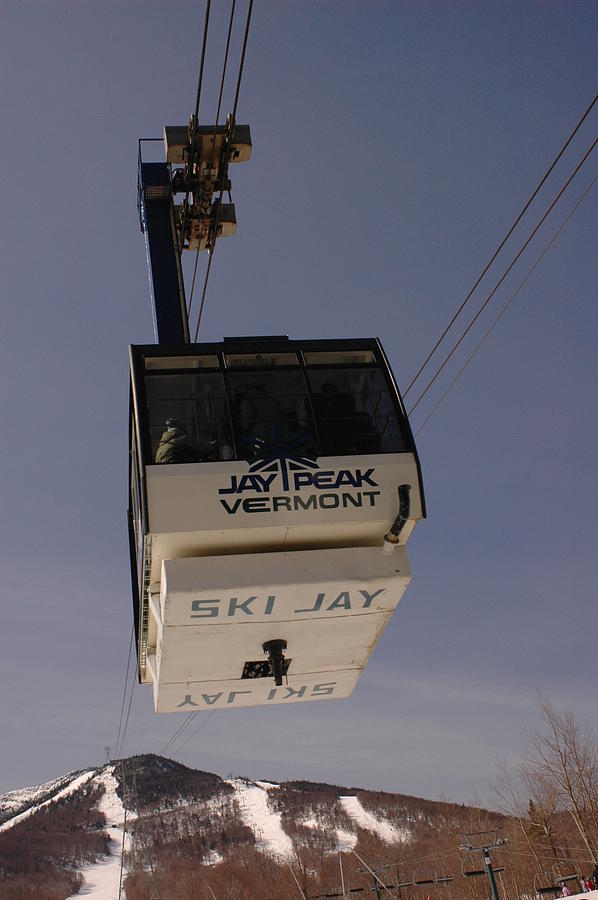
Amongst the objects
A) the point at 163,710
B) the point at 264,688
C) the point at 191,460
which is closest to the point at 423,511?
the point at 191,460

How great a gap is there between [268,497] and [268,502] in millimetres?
42

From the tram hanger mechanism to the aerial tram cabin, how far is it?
0.01 meters

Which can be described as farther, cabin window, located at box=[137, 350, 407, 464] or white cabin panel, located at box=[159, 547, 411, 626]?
cabin window, located at box=[137, 350, 407, 464]

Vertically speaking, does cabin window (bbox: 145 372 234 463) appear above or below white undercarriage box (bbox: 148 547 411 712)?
above

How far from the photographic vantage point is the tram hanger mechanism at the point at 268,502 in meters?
7.45

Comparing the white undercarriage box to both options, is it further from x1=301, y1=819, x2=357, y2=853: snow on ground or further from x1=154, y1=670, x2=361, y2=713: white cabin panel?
x1=301, y1=819, x2=357, y2=853: snow on ground

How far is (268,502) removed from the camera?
746 cm

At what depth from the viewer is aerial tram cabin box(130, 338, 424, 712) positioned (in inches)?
293

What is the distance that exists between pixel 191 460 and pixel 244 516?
661 millimetres

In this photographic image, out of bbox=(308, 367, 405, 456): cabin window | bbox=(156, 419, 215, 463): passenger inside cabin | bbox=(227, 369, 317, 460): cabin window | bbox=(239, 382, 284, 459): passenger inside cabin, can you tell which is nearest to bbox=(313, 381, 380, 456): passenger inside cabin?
bbox=(308, 367, 405, 456): cabin window

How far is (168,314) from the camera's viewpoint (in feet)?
39.9

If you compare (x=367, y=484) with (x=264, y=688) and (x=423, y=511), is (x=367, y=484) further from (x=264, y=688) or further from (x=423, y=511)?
(x=264, y=688)

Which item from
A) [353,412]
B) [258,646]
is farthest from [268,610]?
[353,412]

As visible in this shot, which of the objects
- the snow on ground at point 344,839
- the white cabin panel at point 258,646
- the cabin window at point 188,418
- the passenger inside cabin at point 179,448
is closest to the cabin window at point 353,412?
the cabin window at point 188,418
